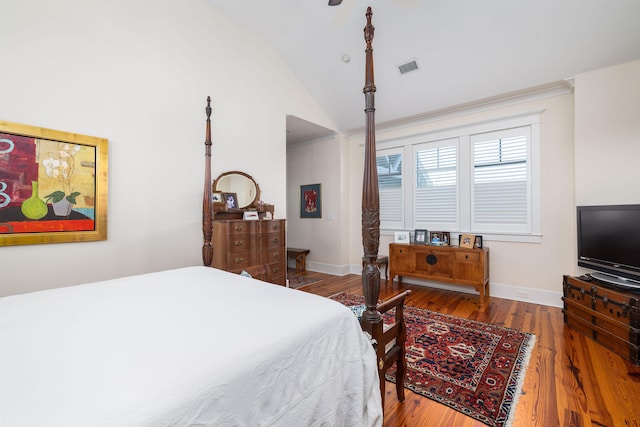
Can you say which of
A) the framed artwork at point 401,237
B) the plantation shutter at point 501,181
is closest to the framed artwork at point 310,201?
the framed artwork at point 401,237

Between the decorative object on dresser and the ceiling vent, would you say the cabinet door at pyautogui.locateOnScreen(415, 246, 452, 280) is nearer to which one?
the decorative object on dresser

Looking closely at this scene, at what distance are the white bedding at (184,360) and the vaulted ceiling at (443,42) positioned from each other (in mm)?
3355

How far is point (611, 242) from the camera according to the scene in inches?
105

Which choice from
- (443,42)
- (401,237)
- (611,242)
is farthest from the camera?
(401,237)

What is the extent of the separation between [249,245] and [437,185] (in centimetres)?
302

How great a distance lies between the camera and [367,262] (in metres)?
1.46

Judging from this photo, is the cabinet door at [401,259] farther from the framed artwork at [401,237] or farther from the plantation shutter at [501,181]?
the plantation shutter at [501,181]

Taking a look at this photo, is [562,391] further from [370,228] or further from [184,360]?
[184,360]

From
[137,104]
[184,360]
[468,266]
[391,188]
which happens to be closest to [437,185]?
[391,188]

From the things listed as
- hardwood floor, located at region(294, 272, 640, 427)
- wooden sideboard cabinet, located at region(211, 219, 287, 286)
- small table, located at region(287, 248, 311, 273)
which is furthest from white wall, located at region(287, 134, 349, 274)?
hardwood floor, located at region(294, 272, 640, 427)

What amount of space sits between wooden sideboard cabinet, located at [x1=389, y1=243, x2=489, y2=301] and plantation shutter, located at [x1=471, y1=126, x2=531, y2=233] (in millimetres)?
478

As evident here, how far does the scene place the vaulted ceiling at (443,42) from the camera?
2.77 meters

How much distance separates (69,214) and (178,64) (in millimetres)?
1860

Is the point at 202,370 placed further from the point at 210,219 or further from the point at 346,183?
the point at 346,183
